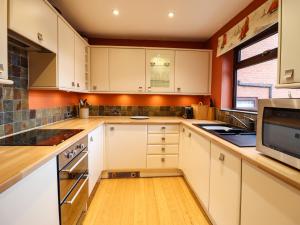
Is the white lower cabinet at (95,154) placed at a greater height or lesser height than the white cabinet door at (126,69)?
lesser

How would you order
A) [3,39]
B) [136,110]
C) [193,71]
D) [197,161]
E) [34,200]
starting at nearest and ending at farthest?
1. [34,200]
2. [3,39]
3. [197,161]
4. [193,71]
5. [136,110]

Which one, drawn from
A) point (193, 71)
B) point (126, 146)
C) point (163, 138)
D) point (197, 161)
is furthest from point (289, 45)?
point (126, 146)

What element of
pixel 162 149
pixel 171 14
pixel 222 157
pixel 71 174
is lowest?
pixel 162 149

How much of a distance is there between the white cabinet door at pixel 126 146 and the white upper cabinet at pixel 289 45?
2024 millimetres

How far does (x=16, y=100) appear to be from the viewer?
181cm

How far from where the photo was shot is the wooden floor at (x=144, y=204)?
1997 mm

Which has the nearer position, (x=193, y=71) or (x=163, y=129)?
(x=163, y=129)

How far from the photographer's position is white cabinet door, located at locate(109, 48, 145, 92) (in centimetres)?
326

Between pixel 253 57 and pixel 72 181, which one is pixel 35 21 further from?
pixel 253 57

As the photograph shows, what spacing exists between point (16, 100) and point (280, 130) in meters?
2.05

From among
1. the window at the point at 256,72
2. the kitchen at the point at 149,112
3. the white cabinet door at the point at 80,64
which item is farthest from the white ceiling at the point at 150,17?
the window at the point at 256,72

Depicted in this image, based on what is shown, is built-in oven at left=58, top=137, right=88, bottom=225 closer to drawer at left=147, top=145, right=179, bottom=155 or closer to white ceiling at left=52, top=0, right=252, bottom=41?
drawer at left=147, top=145, right=179, bottom=155

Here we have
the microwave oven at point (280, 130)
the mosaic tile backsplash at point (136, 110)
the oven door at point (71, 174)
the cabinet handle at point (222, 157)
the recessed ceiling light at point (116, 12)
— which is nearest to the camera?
the microwave oven at point (280, 130)

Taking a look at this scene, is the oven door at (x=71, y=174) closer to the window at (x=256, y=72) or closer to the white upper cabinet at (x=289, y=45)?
the white upper cabinet at (x=289, y=45)
